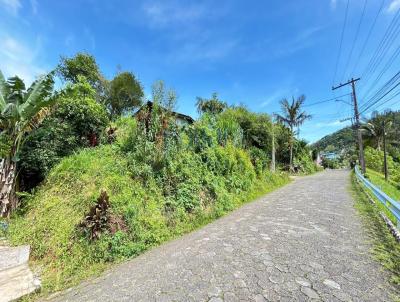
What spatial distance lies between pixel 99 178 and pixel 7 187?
3.55m

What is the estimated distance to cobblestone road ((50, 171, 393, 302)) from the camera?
3084mm

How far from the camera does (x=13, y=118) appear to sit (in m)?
8.07

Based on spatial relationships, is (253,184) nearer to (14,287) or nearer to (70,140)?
(70,140)

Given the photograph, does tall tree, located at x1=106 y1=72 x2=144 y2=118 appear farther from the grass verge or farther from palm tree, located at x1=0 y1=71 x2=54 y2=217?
the grass verge

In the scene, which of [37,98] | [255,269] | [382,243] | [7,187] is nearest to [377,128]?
[382,243]

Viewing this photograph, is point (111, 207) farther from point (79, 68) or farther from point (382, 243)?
point (79, 68)

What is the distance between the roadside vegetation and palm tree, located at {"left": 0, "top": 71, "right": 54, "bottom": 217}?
0.03m

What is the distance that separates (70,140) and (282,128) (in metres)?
22.7

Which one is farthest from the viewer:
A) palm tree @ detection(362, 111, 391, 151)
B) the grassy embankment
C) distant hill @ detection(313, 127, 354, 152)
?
distant hill @ detection(313, 127, 354, 152)

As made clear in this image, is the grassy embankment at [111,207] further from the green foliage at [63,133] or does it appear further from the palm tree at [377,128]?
the palm tree at [377,128]

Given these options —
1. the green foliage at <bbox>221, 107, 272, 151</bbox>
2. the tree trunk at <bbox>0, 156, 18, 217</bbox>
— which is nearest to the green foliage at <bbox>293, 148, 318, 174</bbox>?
the green foliage at <bbox>221, 107, 272, 151</bbox>

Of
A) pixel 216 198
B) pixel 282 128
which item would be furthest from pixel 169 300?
pixel 282 128

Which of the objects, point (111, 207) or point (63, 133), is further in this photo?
point (63, 133)

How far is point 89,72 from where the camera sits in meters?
24.3
